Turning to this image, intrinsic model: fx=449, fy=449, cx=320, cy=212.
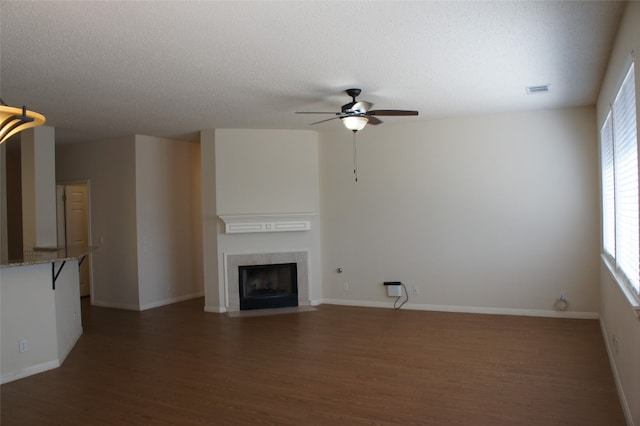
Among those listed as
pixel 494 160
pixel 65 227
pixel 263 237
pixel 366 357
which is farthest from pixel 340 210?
pixel 65 227

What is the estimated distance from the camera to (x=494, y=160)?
5.90 metres

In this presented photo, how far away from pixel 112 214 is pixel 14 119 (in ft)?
15.5

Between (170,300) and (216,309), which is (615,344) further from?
(170,300)

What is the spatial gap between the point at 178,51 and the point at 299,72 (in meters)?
1.02

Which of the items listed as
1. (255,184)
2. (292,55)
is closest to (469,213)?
(255,184)

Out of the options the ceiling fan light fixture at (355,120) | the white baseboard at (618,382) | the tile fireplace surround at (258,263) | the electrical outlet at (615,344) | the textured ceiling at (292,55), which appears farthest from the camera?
the tile fireplace surround at (258,263)

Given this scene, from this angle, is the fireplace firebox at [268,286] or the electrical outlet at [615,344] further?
the fireplace firebox at [268,286]

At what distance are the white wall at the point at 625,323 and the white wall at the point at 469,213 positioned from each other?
1592 mm

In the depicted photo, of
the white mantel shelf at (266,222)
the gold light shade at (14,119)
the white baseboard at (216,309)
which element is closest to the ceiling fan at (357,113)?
the white mantel shelf at (266,222)

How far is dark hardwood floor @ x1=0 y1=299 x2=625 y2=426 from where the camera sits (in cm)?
315

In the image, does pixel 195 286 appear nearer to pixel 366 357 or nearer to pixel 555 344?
pixel 366 357

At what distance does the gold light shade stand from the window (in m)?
3.44

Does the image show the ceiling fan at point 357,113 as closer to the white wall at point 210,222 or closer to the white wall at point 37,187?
the white wall at point 210,222

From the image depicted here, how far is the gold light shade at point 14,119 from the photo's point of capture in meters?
2.49
